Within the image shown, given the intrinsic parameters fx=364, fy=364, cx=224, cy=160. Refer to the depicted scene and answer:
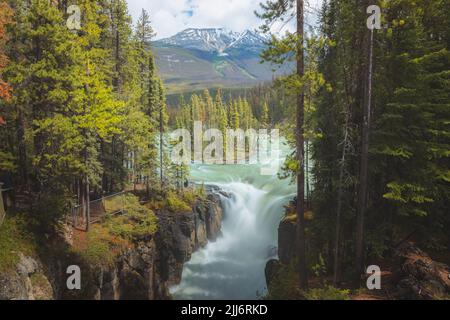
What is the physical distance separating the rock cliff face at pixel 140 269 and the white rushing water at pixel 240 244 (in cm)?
124

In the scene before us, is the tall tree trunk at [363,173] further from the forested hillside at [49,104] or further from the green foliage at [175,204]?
the green foliage at [175,204]

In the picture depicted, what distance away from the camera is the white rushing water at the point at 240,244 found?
29.4 m

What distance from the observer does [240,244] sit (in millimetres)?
37688

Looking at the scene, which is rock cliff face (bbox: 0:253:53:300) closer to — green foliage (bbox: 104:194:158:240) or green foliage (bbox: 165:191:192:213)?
green foliage (bbox: 104:194:158:240)

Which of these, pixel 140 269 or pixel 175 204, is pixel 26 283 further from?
pixel 175 204

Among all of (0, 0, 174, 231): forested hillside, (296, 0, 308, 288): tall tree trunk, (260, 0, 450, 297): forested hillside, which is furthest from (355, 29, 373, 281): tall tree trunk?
(0, 0, 174, 231): forested hillside

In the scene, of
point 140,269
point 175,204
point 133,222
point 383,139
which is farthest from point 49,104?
point 383,139

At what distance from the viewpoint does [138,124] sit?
27078 mm

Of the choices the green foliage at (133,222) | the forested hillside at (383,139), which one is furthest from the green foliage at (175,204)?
the forested hillside at (383,139)

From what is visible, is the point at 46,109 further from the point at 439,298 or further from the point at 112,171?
the point at 439,298

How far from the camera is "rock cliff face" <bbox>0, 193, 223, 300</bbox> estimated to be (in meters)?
14.5

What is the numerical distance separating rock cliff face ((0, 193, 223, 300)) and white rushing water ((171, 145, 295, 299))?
124 cm

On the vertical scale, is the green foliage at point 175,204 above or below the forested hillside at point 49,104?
below
